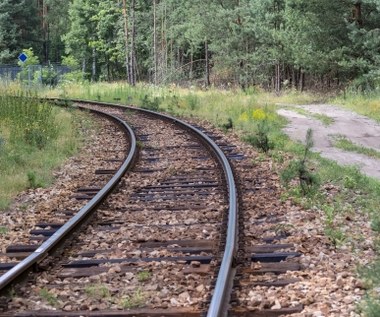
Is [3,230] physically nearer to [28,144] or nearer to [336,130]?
[28,144]

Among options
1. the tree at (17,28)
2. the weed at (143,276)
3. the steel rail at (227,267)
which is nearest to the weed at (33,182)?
the steel rail at (227,267)

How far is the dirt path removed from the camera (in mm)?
11770

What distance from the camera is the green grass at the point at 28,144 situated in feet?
30.8

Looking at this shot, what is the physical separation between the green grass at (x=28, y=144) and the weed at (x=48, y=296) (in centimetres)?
342

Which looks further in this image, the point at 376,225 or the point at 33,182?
the point at 33,182

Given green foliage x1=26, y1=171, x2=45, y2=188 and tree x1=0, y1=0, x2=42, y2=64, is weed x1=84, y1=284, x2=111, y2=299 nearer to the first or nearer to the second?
green foliage x1=26, y1=171, x2=45, y2=188

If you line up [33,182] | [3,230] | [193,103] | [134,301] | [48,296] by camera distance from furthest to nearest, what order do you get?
[193,103] → [33,182] → [3,230] → [48,296] → [134,301]

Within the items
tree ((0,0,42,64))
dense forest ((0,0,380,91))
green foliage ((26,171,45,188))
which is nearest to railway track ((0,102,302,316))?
green foliage ((26,171,45,188))

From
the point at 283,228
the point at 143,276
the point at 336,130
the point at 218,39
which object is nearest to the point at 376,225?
the point at 283,228

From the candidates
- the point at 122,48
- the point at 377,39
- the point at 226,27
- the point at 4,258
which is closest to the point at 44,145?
the point at 4,258

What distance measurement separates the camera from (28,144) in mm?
13039

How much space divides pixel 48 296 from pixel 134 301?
707mm

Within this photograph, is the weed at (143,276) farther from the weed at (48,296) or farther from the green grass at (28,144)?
the green grass at (28,144)

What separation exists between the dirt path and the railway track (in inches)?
129
